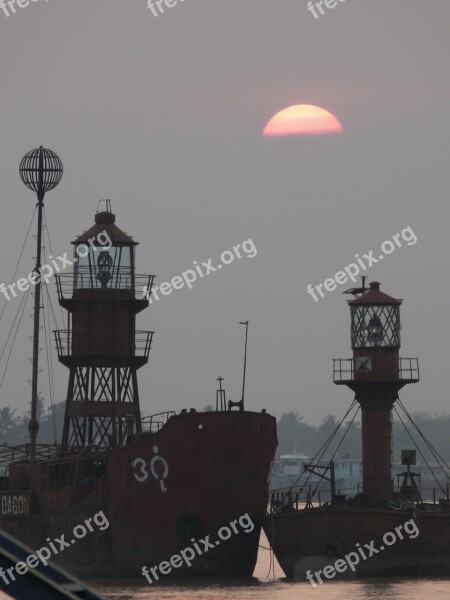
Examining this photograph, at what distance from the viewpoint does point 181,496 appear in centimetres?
4262

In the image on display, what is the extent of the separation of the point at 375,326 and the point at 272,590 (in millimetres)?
11026

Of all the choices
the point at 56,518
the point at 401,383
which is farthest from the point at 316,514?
the point at 56,518

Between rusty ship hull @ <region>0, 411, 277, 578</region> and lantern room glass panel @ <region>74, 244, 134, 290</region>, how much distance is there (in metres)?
8.88

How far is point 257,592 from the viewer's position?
38.2 meters

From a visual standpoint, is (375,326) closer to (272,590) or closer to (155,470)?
(155,470)

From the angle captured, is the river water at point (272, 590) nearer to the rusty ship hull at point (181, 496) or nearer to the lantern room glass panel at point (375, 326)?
the rusty ship hull at point (181, 496)

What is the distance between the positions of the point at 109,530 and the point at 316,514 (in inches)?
256

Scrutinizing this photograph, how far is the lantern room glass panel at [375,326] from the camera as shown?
46156 millimetres

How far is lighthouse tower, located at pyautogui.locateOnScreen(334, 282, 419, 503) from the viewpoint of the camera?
1790 inches
